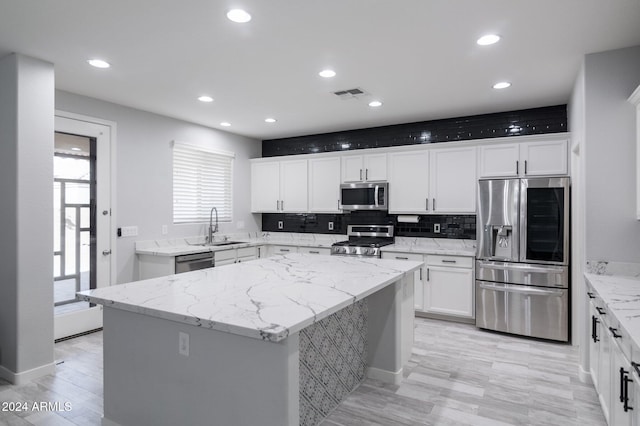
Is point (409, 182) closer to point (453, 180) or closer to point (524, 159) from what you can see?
point (453, 180)

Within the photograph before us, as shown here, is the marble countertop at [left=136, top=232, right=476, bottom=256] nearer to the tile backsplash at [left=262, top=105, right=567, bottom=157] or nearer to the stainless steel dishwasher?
the stainless steel dishwasher

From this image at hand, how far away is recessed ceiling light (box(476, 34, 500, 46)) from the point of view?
108 inches

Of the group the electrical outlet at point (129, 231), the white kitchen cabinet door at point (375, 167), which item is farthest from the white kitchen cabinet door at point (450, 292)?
the electrical outlet at point (129, 231)

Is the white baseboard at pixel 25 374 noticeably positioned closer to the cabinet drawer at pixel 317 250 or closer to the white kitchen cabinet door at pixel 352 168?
the cabinet drawer at pixel 317 250

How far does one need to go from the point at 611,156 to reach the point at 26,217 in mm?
4538

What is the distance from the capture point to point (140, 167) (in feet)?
15.3

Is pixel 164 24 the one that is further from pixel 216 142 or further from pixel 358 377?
pixel 216 142

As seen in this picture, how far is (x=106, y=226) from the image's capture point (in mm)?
4301

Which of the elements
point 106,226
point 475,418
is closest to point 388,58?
point 475,418

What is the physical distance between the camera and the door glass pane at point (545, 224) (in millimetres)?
3949

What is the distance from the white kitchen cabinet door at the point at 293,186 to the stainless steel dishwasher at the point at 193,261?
1.70 m

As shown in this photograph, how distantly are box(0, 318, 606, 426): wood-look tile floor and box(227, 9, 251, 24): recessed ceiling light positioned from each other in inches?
103

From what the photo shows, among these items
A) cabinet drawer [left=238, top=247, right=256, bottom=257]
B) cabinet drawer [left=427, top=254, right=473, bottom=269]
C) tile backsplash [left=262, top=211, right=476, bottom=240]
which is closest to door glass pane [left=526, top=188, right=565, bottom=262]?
cabinet drawer [left=427, top=254, right=473, bottom=269]

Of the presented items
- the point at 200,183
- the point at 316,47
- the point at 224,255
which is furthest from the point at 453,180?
the point at 200,183
